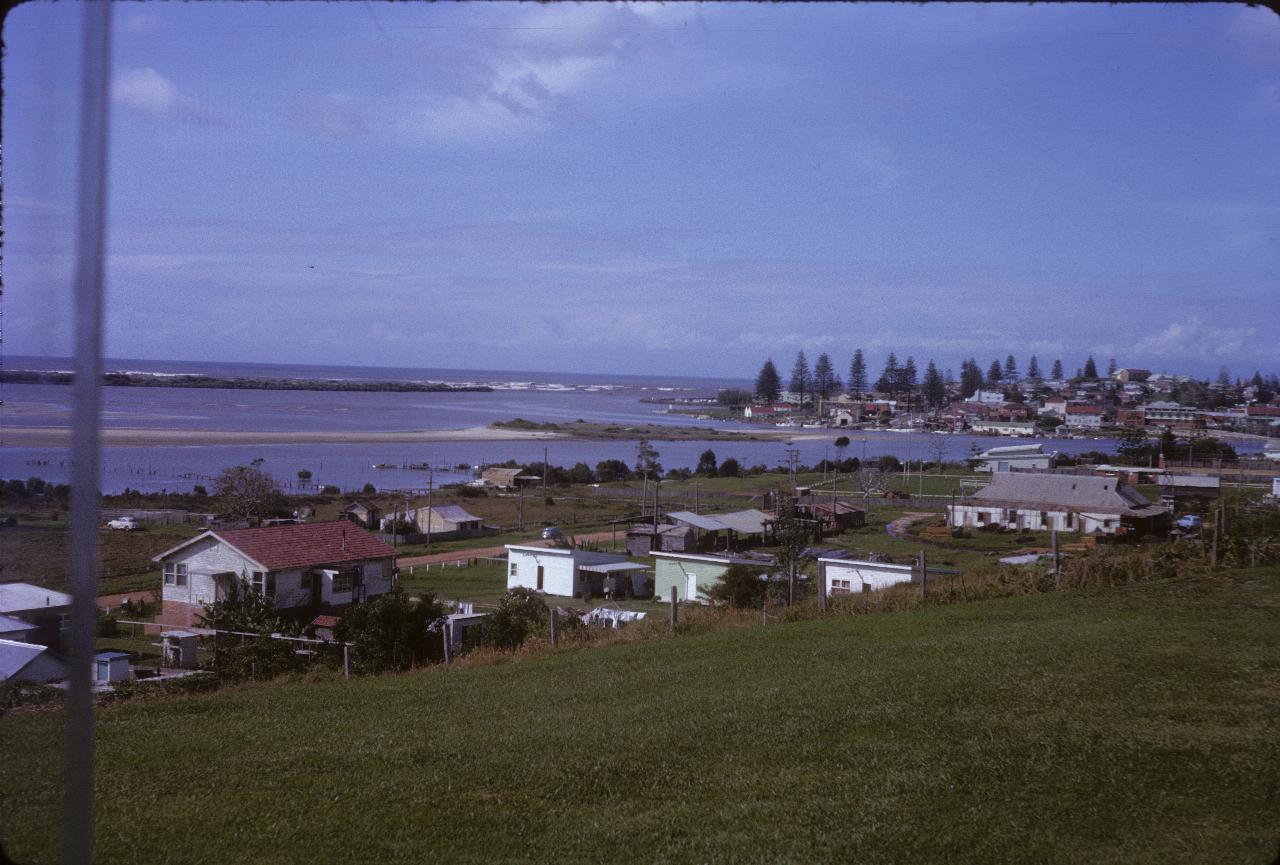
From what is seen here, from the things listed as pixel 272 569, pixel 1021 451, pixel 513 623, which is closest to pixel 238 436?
pixel 272 569

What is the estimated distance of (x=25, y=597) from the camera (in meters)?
2.41

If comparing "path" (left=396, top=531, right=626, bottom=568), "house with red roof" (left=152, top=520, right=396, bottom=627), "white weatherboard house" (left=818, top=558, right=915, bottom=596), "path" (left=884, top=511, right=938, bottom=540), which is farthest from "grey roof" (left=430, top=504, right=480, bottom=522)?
"white weatherboard house" (left=818, top=558, right=915, bottom=596)

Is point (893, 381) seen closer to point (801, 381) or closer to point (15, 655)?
point (801, 381)

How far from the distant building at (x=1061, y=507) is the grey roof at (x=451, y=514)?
16646 millimetres

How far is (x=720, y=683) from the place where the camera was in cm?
800

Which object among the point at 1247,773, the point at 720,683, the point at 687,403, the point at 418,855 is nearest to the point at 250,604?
the point at 720,683

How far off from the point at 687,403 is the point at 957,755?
363ft

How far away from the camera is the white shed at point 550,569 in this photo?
24984 millimetres

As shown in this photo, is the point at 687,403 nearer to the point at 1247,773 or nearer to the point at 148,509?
the point at 148,509

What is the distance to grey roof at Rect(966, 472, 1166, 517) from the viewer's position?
28234mm

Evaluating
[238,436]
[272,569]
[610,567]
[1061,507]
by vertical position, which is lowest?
[610,567]

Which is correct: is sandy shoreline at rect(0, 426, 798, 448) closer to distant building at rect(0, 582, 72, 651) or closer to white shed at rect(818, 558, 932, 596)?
distant building at rect(0, 582, 72, 651)

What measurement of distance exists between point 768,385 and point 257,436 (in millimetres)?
36415

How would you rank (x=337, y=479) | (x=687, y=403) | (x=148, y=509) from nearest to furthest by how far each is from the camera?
(x=148, y=509), (x=337, y=479), (x=687, y=403)
